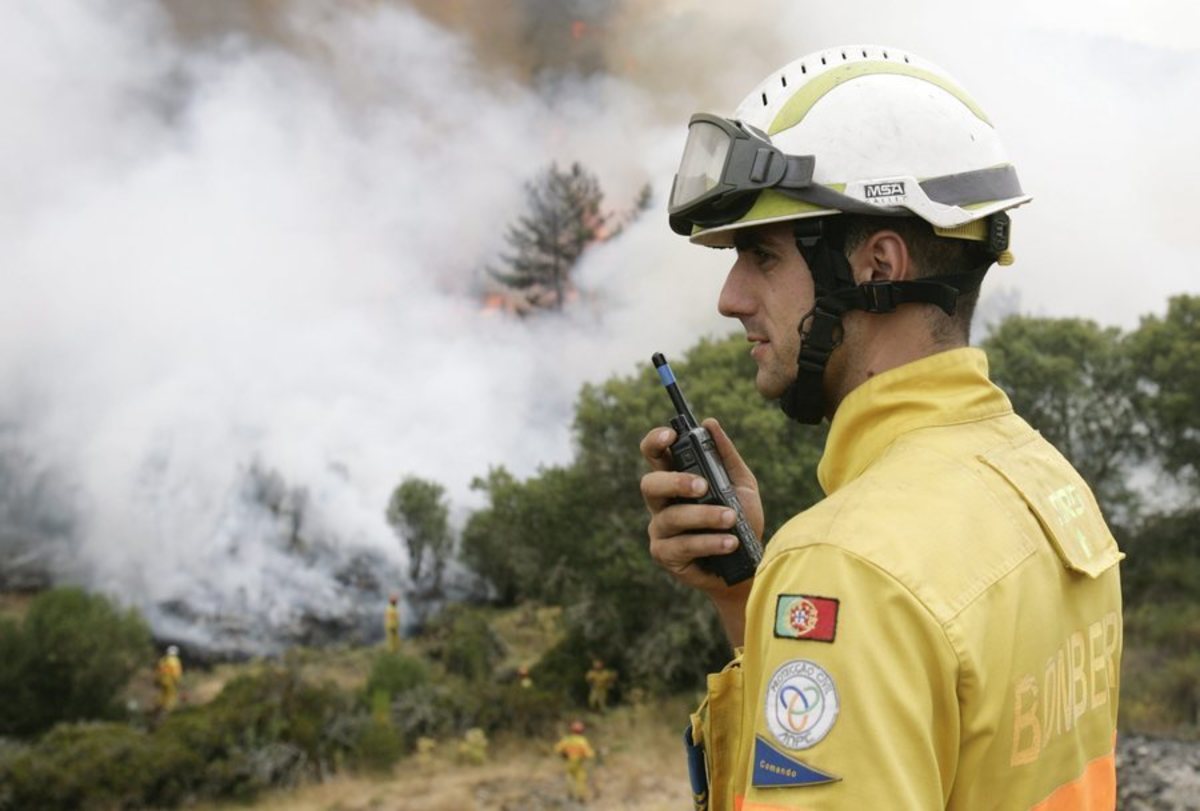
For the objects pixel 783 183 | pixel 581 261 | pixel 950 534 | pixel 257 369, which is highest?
pixel 581 261

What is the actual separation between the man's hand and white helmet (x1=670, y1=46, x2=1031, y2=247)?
1.33 ft

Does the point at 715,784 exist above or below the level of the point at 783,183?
below

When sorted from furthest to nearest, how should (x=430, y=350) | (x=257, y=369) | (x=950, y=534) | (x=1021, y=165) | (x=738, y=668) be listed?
(x=430, y=350) → (x=257, y=369) → (x=1021, y=165) → (x=738, y=668) → (x=950, y=534)

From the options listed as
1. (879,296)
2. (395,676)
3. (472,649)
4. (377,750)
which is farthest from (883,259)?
(472,649)

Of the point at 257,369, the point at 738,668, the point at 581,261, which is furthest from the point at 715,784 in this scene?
the point at 581,261

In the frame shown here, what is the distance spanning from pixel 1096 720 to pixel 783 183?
3.31ft

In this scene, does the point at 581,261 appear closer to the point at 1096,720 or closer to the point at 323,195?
the point at 323,195

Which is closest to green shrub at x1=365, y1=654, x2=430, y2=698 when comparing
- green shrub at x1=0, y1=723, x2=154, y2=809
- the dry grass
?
the dry grass

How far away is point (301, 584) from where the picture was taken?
1607 inches

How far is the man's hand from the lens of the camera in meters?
1.88

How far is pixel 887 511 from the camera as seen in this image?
137 centimetres

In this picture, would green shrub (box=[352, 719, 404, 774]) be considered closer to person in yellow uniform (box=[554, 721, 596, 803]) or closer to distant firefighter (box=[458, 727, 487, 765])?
distant firefighter (box=[458, 727, 487, 765])

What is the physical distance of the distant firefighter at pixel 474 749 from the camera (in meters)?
19.3

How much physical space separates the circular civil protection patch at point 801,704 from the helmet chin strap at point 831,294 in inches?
23.9
